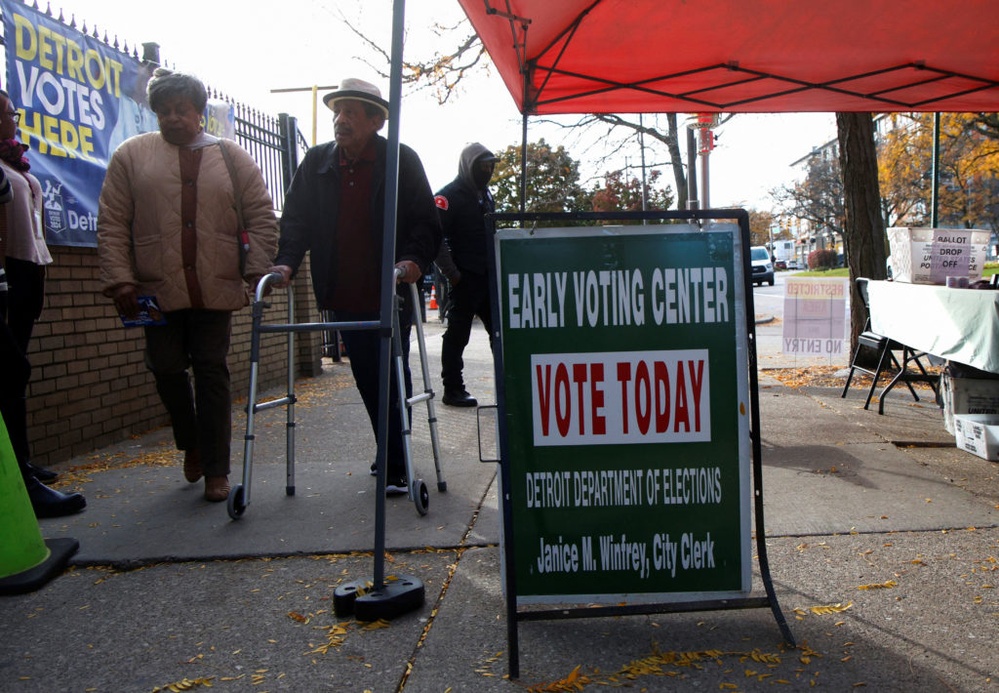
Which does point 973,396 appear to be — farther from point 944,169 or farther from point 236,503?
point 944,169

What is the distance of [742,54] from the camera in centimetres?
569

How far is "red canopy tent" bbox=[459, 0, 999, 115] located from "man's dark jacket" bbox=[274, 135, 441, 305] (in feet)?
3.06

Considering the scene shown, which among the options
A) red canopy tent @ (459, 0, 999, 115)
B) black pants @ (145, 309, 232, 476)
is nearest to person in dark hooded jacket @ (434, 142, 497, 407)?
red canopy tent @ (459, 0, 999, 115)

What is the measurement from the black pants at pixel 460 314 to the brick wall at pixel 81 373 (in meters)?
2.32

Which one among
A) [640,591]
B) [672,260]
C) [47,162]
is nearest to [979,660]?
[640,591]

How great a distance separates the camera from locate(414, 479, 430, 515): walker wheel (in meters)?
4.00

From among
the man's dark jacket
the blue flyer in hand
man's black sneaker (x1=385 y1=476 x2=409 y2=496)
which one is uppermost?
the man's dark jacket

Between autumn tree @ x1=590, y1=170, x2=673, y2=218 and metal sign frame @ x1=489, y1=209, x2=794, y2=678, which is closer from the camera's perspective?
metal sign frame @ x1=489, y1=209, x2=794, y2=678

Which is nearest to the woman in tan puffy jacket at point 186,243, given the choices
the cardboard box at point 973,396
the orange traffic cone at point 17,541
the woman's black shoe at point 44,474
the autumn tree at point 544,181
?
the woman's black shoe at point 44,474

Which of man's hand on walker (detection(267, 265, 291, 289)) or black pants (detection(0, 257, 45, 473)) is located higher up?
man's hand on walker (detection(267, 265, 291, 289))

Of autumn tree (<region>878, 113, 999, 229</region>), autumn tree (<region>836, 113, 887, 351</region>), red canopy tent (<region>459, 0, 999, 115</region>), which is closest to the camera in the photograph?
red canopy tent (<region>459, 0, 999, 115</region>)

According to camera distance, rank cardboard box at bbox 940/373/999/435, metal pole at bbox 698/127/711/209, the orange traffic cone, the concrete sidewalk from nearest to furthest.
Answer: the concrete sidewalk < the orange traffic cone < cardboard box at bbox 940/373/999/435 < metal pole at bbox 698/127/711/209

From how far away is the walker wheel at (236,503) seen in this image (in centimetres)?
402

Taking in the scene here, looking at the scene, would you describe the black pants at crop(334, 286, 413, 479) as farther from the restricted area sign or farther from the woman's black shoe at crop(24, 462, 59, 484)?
the woman's black shoe at crop(24, 462, 59, 484)
